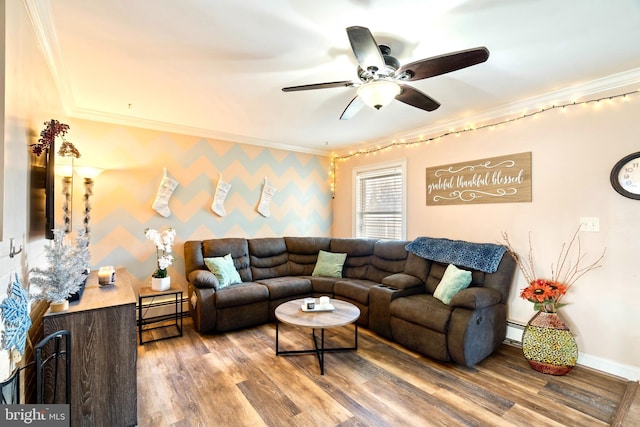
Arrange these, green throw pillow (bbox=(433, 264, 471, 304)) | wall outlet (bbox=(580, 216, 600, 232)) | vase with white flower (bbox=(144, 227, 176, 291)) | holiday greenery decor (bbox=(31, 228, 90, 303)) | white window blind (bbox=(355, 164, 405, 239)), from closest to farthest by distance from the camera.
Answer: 1. holiday greenery decor (bbox=(31, 228, 90, 303))
2. wall outlet (bbox=(580, 216, 600, 232))
3. green throw pillow (bbox=(433, 264, 471, 304))
4. vase with white flower (bbox=(144, 227, 176, 291))
5. white window blind (bbox=(355, 164, 405, 239))

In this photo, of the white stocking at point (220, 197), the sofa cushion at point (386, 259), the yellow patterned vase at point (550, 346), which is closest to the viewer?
the yellow patterned vase at point (550, 346)

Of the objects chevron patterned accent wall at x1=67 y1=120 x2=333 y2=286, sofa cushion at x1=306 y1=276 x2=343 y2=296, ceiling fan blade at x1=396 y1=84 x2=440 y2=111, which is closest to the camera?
ceiling fan blade at x1=396 y1=84 x2=440 y2=111

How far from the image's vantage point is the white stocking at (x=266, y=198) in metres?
4.63

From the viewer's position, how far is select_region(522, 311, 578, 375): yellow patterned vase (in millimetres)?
2494

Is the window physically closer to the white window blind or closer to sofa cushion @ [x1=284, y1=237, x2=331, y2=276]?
the white window blind

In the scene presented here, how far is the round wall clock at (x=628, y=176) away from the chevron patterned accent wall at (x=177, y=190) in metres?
3.86

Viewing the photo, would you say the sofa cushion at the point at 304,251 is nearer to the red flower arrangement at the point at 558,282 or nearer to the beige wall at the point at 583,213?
the beige wall at the point at 583,213

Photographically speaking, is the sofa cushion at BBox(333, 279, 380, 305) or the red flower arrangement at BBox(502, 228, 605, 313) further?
the sofa cushion at BBox(333, 279, 380, 305)

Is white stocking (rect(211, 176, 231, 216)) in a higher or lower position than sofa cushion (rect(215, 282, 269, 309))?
higher

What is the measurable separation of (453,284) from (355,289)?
3.84 ft

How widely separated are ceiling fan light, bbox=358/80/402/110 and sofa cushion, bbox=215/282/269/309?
2541 millimetres

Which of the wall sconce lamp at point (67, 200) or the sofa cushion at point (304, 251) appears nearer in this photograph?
the wall sconce lamp at point (67, 200)

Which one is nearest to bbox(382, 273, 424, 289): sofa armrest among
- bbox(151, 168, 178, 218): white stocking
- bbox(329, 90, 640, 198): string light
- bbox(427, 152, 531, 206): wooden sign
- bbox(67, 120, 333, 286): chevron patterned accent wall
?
bbox(427, 152, 531, 206): wooden sign

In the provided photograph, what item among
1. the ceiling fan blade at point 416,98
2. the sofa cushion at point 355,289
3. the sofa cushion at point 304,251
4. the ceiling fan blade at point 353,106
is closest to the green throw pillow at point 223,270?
the sofa cushion at point 304,251
